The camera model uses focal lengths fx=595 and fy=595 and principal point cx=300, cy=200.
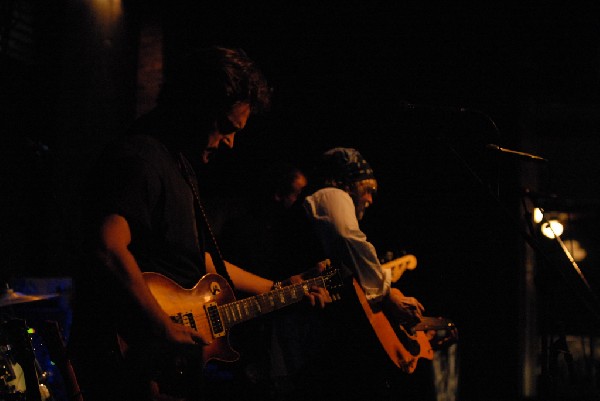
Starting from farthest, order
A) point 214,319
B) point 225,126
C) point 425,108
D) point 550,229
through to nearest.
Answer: point 550,229 → point 425,108 → point 225,126 → point 214,319

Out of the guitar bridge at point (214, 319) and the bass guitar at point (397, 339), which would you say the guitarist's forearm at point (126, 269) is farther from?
the bass guitar at point (397, 339)

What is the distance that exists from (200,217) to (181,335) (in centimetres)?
71

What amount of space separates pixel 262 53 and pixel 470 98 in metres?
1.95

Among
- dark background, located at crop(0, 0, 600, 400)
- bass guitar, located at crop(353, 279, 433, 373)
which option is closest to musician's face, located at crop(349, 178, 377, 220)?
bass guitar, located at crop(353, 279, 433, 373)

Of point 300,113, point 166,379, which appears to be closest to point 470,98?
point 300,113

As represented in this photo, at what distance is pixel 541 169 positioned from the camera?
534 cm

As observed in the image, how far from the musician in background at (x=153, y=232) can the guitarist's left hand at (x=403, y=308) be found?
1487mm

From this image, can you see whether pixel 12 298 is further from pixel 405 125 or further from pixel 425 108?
pixel 405 125

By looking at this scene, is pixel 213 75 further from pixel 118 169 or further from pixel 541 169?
pixel 541 169

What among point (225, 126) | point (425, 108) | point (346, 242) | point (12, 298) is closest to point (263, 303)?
point (225, 126)

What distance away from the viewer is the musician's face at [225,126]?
2.48 metres

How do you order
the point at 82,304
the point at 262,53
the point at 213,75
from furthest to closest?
1. the point at 262,53
2. the point at 213,75
3. the point at 82,304

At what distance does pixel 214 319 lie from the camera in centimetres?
229

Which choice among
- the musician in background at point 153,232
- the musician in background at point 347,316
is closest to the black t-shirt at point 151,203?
the musician in background at point 153,232
